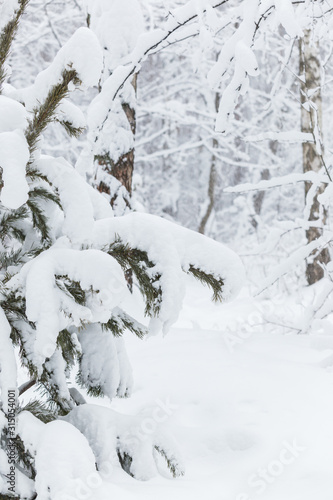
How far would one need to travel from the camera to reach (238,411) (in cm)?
255

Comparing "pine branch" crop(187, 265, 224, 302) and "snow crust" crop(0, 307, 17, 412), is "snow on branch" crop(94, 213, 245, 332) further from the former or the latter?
"snow crust" crop(0, 307, 17, 412)

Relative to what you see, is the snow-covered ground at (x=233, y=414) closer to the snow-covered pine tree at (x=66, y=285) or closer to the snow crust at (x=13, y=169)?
the snow-covered pine tree at (x=66, y=285)

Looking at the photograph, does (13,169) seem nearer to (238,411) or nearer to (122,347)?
(122,347)

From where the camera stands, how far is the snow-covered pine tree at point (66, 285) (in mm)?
1499

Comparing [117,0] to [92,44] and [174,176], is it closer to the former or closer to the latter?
[92,44]

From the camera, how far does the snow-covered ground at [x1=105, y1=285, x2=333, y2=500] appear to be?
1857 mm

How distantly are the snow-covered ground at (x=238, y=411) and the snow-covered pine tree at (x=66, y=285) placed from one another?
0.21 m

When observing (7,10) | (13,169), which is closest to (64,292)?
(13,169)

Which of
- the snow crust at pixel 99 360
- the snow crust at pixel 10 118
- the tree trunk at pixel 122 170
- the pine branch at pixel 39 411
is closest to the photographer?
the snow crust at pixel 10 118

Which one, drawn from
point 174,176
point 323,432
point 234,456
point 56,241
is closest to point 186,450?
point 234,456

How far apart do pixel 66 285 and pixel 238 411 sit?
4.39 ft

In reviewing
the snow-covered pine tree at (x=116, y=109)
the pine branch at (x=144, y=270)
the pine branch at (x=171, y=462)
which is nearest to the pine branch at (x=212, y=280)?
the pine branch at (x=144, y=270)

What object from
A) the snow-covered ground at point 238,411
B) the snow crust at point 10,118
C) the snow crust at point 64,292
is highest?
the snow crust at point 10,118

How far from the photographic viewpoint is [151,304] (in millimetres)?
1772
